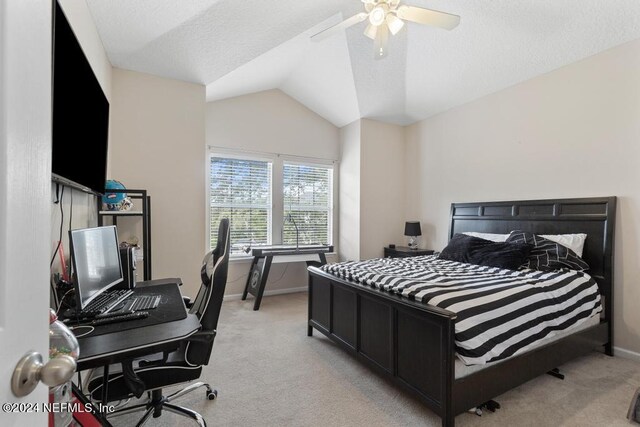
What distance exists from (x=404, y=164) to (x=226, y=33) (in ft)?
10.7

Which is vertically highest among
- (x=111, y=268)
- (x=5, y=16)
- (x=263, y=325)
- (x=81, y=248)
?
(x=5, y=16)

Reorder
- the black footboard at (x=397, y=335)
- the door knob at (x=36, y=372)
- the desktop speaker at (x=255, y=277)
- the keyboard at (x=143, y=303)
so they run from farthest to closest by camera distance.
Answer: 1. the desktop speaker at (x=255, y=277)
2. the black footboard at (x=397, y=335)
3. the keyboard at (x=143, y=303)
4. the door knob at (x=36, y=372)

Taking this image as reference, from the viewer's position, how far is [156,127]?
10.2 feet

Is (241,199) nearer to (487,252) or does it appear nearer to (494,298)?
(487,252)

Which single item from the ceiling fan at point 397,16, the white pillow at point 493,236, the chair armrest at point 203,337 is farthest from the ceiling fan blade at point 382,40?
the chair armrest at point 203,337

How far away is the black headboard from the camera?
2.68 m

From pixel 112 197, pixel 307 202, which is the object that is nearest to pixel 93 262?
pixel 112 197

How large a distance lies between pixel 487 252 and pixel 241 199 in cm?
321

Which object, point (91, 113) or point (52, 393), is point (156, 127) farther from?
point (52, 393)

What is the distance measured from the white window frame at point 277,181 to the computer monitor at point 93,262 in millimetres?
2377

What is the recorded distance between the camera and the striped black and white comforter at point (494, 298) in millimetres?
1735

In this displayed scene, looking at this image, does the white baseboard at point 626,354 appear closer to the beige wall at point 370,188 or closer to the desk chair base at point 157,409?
the beige wall at point 370,188

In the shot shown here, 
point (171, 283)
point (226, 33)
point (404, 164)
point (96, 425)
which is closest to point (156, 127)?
point (226, 33)

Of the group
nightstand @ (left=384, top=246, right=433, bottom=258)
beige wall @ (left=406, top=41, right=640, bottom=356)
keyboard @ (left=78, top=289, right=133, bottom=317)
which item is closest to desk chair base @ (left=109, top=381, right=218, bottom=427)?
keyboard @ (left=78, top=289, right=133, bottom=317)
